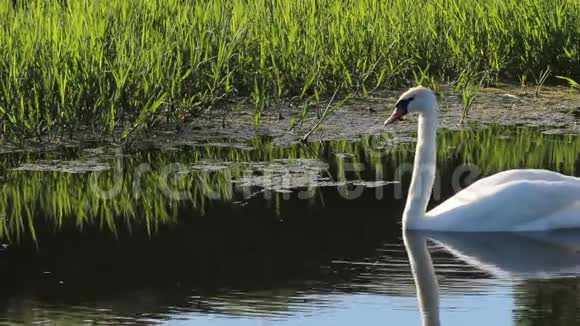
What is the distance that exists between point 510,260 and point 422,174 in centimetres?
99

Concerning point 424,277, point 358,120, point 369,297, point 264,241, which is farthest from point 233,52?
point 369,297

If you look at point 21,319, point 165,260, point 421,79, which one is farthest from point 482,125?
point 21,319

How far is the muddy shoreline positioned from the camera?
10.0 m

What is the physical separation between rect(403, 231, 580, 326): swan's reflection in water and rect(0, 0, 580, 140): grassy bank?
9.12 feet

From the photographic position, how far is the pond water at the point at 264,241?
616cm

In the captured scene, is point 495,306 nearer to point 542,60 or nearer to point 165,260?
point 165,260

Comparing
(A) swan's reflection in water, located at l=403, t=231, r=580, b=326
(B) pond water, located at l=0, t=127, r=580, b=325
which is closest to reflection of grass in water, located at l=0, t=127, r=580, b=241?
(B) pond water, located at l=0, t=127, r=580, b=325

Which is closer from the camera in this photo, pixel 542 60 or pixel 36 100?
pixel 36 100

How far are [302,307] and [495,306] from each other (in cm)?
80

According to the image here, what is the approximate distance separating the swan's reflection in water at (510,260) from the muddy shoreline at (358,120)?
8.10ft

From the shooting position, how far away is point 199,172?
8.98m

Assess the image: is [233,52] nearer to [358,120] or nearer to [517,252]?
[358,120]

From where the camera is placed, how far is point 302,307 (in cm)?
615

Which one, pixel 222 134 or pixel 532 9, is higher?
pixel 532 9
